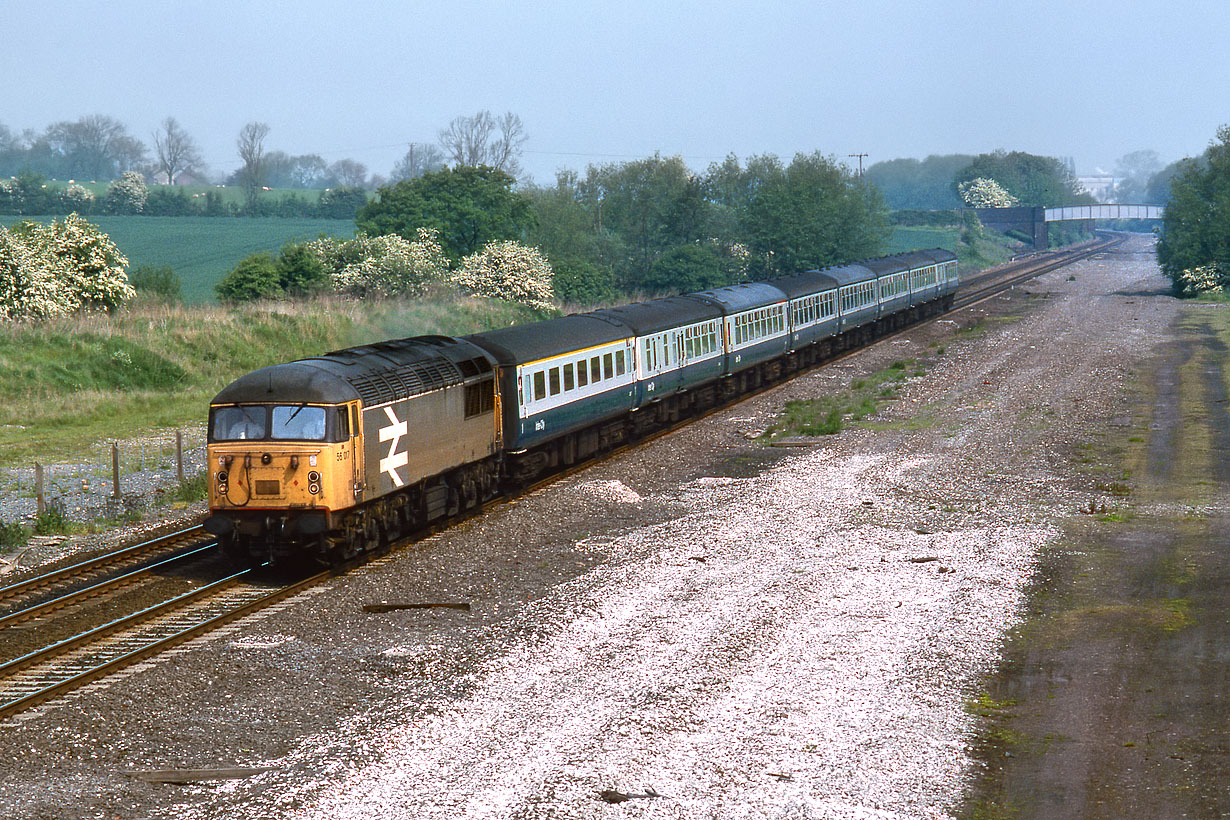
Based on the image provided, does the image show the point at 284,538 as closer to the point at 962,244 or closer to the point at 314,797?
the point at 314,797

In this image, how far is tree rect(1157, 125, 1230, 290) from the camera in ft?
264

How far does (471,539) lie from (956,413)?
19.2m

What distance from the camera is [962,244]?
149 metres

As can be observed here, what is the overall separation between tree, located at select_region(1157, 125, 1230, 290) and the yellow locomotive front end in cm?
7468

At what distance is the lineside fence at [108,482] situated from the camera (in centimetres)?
2550

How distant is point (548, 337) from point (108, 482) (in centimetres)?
1061

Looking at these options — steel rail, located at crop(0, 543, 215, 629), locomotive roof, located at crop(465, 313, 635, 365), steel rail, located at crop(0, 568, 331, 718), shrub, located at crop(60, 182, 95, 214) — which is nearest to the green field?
shrub, located at crop(60, 182, 95, 214)

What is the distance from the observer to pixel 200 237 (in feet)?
359

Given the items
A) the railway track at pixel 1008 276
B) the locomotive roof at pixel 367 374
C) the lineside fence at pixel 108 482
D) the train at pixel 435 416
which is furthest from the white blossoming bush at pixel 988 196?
the locomotive roof at pixel 367 374

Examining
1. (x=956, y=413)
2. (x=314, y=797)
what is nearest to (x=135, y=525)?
(x=314, y=797)

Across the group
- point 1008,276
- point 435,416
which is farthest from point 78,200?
point 435,416

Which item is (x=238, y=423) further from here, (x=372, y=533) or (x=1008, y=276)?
(x=1008, y=276)

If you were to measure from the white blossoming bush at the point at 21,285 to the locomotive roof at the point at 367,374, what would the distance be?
26148mm

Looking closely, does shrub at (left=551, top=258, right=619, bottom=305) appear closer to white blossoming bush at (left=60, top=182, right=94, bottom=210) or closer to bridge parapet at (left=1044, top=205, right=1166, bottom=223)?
white blossoming bush at (left=60, top=182, right=94, bottom=210)
